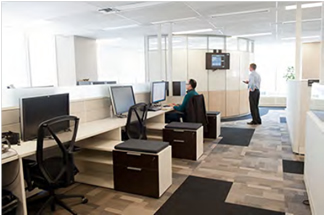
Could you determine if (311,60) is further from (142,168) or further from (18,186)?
(18,186)

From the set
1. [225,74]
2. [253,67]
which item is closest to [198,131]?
[253,67]

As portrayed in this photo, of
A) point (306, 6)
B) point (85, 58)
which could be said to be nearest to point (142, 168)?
point (306, 6)

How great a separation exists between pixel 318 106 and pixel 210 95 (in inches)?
215

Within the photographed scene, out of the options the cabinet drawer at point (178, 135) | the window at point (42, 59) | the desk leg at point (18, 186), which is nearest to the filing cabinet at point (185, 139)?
the cabinet drawer at point (178, 135)

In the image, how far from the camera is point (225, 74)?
308 inches

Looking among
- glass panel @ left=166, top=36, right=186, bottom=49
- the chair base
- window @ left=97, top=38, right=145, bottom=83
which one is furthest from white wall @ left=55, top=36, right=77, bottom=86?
the chair base

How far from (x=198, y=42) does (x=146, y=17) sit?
2.81m

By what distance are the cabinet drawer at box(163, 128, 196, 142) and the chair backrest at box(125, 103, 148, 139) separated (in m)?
0.60

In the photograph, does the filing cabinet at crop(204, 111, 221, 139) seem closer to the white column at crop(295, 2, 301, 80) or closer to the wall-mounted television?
the white column at crop(295, 2, 301, 80)

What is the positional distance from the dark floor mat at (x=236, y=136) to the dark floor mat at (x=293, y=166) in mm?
1136

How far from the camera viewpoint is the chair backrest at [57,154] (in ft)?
7.45

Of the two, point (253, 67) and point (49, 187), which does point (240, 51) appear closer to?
point (253, 67)

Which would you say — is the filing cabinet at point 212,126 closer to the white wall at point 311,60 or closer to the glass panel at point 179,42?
the glass panel at point 179,42

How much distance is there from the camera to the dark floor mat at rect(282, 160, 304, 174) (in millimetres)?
3587
